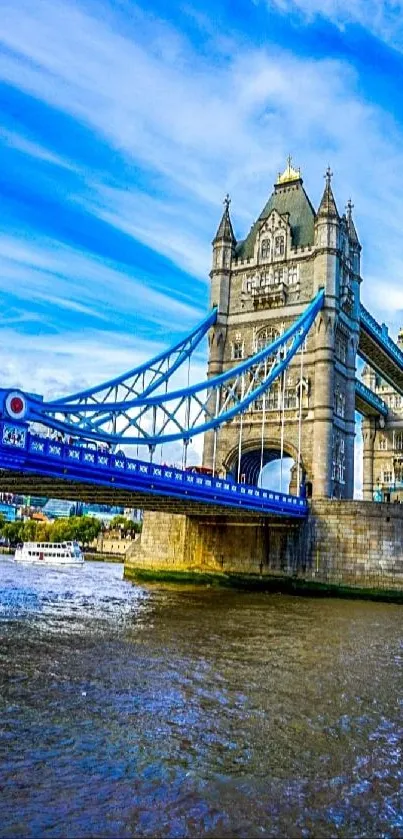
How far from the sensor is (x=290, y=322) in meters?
42.4

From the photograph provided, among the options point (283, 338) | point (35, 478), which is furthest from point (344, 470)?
point (35, 478)

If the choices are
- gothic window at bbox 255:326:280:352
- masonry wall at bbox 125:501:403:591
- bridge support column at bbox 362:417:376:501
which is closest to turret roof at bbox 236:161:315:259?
gothic window at bbox 255:326:280:352

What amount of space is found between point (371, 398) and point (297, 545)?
23.2m

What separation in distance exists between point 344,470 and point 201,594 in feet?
47.6

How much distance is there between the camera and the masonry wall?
33250 mm

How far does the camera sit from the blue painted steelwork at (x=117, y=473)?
19.2 metres

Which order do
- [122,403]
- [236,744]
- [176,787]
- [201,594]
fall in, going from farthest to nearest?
[201,594] < [122,403] < [236,744] < [176,787]

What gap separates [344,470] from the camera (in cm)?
4219

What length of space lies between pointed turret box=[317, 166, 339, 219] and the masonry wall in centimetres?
1746

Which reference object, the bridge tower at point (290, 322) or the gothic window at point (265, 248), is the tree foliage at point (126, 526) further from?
the gothic window at point (265, 248)

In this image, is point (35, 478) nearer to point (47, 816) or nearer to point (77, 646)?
point (77, 646)

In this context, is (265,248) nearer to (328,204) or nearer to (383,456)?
(328,204)

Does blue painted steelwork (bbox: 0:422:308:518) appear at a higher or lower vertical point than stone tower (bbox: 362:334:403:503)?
lower

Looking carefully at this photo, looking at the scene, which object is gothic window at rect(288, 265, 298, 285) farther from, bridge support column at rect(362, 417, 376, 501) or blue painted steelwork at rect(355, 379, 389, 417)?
bridge support column at rect(362, 417, 376, 501)
